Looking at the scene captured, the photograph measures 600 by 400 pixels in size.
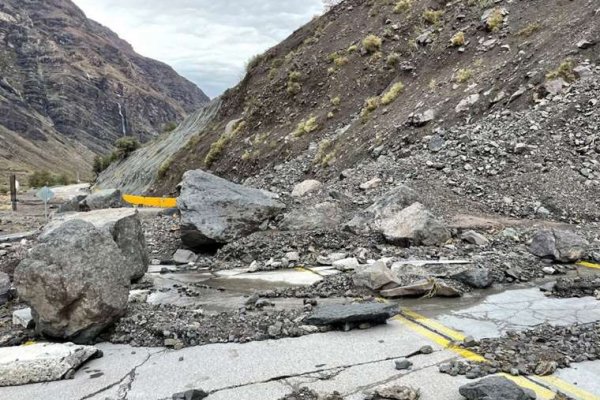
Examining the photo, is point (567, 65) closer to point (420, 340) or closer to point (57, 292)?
point (420, 340)

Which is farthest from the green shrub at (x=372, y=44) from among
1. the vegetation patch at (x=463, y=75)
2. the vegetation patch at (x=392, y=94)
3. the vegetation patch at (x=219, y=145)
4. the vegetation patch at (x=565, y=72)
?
the vegetation patch at (x=565, y=72)

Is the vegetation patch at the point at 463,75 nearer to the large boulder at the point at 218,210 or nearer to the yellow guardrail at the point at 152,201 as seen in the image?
the large boulder at the point at 218,210

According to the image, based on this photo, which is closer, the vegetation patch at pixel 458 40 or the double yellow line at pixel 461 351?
the double yellow line at pixel 461 351

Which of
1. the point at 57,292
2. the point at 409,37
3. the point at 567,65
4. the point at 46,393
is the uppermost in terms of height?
the point at 409,37

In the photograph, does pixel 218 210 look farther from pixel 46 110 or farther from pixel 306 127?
pixel 46 110

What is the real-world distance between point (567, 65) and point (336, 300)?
462 inches

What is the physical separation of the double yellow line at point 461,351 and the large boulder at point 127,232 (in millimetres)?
4702

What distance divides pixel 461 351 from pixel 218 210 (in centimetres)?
776

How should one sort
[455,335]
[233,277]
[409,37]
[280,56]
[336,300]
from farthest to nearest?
[280,56], [409,37], [233,277], [336,300], [455,335]

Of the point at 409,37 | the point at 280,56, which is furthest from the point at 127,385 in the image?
the point at 280,56

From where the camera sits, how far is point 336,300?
722cm

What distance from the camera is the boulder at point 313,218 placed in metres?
11.8

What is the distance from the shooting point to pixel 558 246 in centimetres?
909

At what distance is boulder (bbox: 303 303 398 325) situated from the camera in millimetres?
5957
